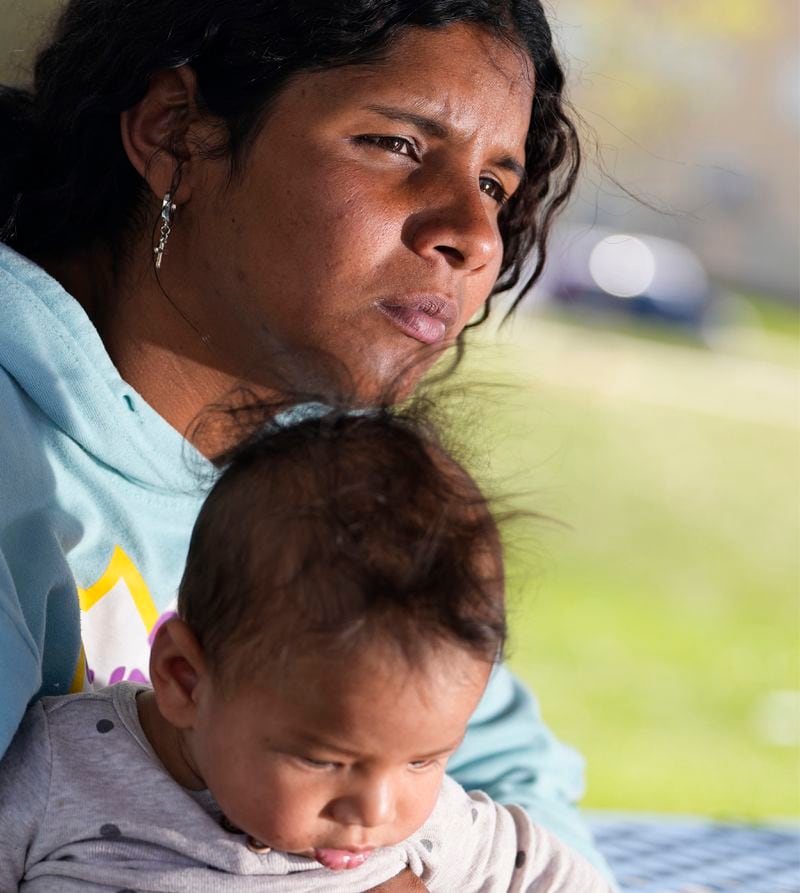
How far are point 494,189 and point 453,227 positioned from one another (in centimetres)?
20

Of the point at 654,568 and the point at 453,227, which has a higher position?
the point at 453,227

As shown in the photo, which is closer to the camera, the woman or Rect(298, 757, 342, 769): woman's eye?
Rect(298, 757, 342, 769): woman's eye

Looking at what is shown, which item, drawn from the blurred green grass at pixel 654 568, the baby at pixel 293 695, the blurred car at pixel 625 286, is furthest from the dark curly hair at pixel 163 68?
the blurred car at pixel 625 286

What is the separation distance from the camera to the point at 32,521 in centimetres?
160

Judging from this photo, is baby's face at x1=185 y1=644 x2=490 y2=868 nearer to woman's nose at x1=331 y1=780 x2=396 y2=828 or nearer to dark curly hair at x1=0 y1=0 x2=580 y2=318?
woman's nose at x1=331 y1=780 x2=396 y2=828

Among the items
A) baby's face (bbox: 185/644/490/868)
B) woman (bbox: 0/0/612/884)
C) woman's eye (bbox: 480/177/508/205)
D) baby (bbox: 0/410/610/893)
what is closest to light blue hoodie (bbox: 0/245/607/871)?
woman (bbox: 0/0/612/884)

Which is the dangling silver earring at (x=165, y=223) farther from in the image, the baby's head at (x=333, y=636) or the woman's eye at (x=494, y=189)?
the baby's head at (x=333, y=636)

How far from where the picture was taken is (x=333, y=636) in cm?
126

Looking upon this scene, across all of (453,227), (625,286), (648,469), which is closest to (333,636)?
(453,227)

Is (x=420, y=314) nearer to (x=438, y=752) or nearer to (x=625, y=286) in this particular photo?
(x=438, y=752)

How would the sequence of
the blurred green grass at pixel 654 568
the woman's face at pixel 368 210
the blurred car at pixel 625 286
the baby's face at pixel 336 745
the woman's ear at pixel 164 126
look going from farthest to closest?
the blurred car at pixel 625 286
the blurred green grass at pixel 654 568
the woman's ear at pixel 164 126
the woman's face at pixel 368 210
the baby's face at pixel 336 745

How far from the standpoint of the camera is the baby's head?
1.27 metres

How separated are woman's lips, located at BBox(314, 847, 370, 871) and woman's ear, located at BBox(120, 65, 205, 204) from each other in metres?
0.89

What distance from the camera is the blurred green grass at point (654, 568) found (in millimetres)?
5129
